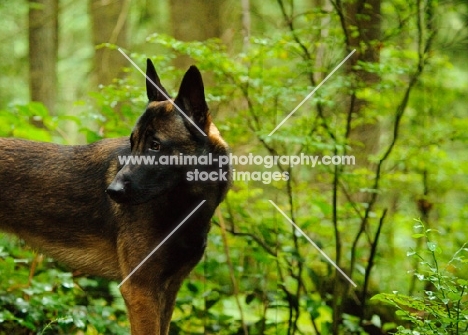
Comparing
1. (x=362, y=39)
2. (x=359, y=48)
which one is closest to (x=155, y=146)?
(x=359, y=48)

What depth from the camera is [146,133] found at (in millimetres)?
3703

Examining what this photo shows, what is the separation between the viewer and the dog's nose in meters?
3.54

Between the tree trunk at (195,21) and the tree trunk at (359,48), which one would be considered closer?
the tree trunk at (359,48)

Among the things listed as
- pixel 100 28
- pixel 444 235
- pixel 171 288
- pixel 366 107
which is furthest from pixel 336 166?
pixel 100 28

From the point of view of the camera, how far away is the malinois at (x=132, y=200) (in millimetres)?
3721

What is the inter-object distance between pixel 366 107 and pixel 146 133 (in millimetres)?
3007

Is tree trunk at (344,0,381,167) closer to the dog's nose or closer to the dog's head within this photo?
the dog's head

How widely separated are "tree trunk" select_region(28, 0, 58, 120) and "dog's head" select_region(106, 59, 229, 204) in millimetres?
5082

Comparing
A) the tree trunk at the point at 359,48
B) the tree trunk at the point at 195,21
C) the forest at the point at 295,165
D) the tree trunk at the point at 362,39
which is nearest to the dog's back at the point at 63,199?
the forest at the point at 295,165

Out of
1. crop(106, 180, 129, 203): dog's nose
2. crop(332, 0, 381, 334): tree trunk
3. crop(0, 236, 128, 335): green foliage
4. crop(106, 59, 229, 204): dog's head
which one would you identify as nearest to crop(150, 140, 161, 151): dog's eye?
crop(106, 59, 229, 204): dog's head

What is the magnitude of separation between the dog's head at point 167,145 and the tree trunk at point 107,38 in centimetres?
544

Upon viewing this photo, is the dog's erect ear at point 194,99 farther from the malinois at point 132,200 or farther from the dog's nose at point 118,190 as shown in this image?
the dog's nose at point 118,190

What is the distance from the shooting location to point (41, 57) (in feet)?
28.0

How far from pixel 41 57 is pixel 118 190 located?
18.7ft
